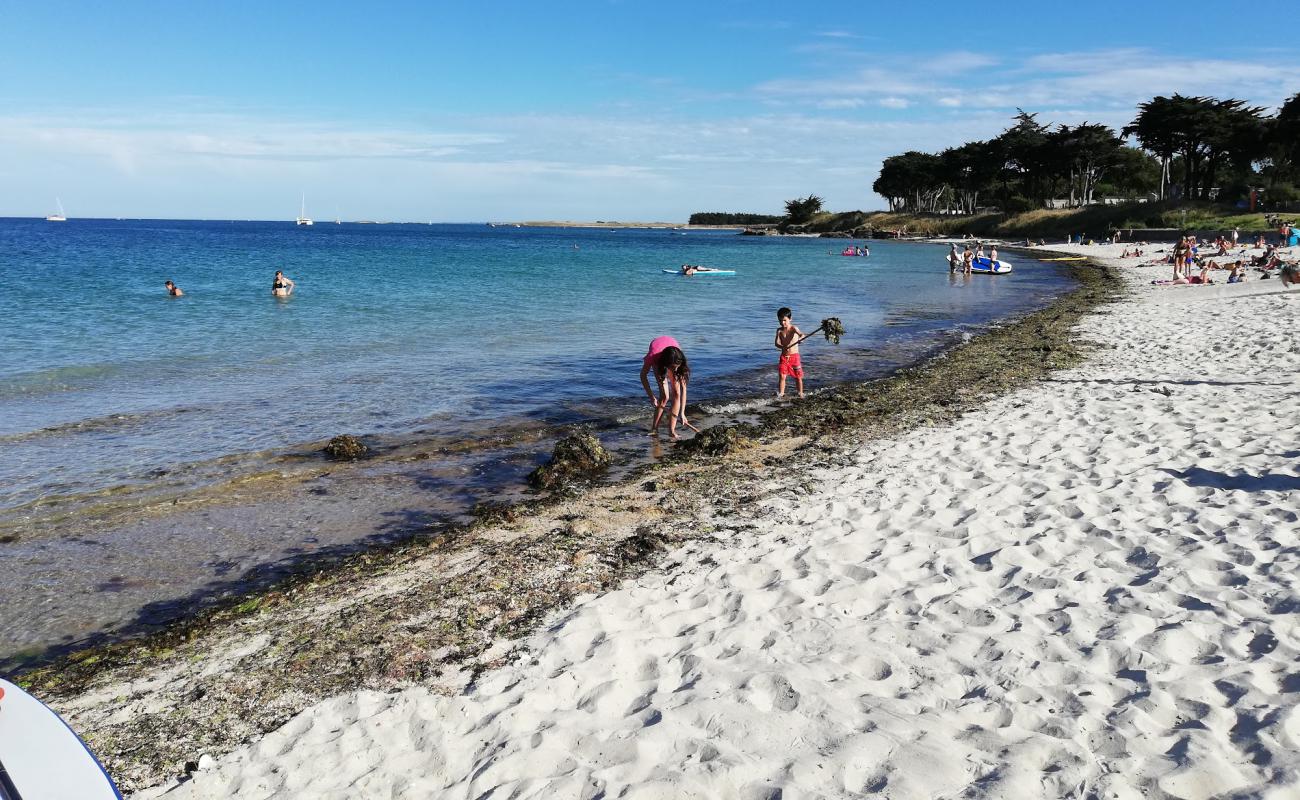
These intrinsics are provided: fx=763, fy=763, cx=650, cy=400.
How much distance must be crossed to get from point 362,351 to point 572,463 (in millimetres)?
12075

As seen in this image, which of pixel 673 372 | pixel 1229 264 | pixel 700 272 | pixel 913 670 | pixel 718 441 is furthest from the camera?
pixel 700 272

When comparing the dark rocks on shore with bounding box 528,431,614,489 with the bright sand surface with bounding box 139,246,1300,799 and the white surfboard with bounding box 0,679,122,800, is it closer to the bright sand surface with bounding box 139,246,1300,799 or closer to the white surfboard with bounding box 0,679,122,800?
the bright sand surface with bounding box 139,246,1300,799

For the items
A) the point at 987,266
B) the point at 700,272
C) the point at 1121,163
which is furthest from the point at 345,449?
the point at 1121,163

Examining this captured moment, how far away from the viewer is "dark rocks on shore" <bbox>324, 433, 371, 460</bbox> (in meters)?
9.95

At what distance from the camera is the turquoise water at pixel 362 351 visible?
37.7 feet

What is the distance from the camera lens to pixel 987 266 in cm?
4234

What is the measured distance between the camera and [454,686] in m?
4.50

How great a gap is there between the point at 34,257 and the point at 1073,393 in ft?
228

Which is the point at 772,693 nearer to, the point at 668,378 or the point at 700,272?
the point at 668,378

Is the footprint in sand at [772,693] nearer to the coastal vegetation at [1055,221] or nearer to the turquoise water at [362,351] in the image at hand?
the turquoise water at [362,351]

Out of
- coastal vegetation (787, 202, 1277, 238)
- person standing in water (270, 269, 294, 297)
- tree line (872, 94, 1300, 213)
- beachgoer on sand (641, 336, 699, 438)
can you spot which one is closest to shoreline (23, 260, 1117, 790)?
A: beachgoer on sand (641, 336, 699, 438)

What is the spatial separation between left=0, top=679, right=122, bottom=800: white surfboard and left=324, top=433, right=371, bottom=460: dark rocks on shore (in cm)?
704

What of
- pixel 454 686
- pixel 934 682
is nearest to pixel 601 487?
pixel 454 686

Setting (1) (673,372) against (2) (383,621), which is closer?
(2) (383,621)
